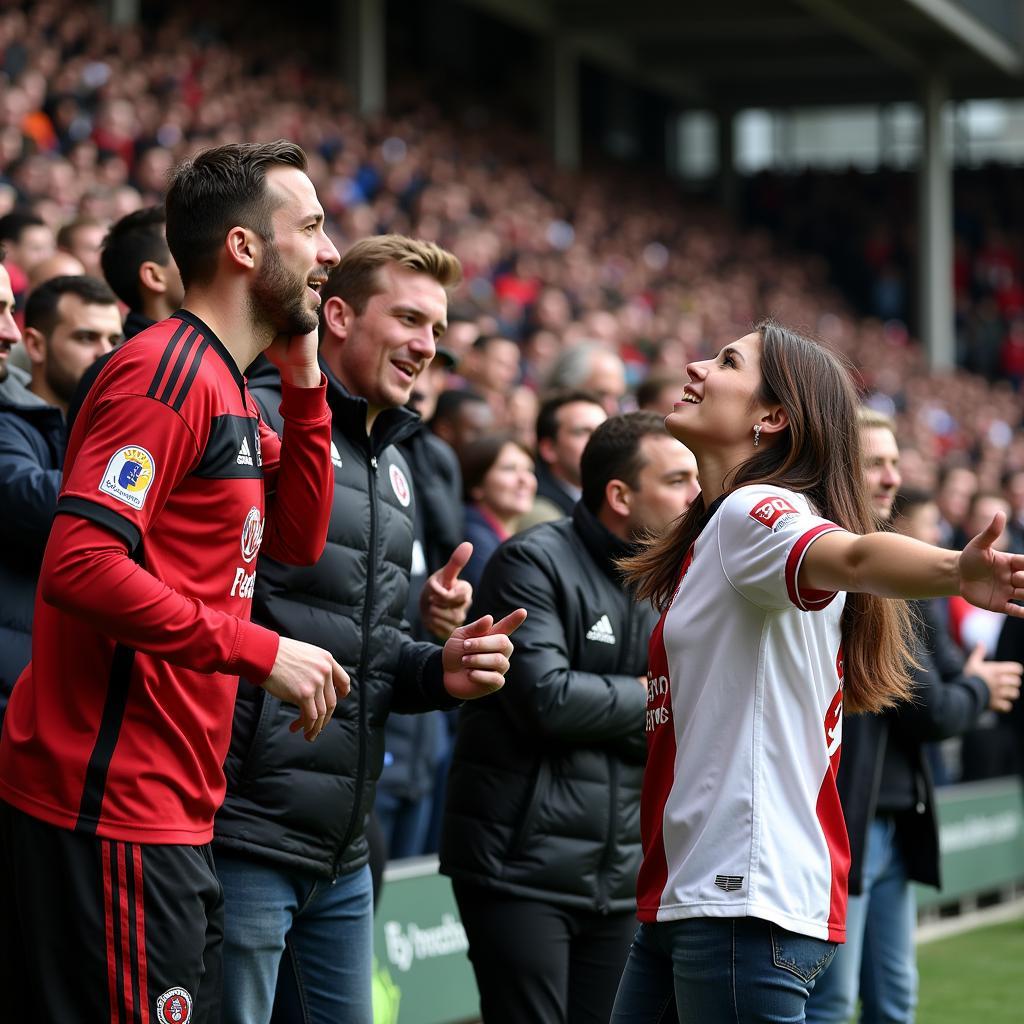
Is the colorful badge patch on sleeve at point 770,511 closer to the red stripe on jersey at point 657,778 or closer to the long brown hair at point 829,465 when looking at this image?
the long brown hair at point 829,465

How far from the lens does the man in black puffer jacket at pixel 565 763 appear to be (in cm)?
400

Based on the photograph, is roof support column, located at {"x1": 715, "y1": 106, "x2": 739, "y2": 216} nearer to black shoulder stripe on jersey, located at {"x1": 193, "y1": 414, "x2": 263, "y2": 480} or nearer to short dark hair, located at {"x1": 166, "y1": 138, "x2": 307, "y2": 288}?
short dark hair, located at {"x1": 166, "y1": 138, "x2": 307, "y2": 288}

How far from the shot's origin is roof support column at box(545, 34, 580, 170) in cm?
2519

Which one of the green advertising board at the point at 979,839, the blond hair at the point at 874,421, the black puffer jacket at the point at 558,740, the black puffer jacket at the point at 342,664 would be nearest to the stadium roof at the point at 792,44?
the green advertising board at the point at 979,839

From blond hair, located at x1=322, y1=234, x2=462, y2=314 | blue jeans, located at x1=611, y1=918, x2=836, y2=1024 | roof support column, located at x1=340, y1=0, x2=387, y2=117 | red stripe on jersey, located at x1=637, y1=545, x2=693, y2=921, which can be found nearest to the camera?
blue jeans, located at x1=611, y1=918, x2=836, y2=1024

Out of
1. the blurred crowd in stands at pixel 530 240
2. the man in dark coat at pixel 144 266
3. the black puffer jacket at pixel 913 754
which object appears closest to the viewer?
the man in dark coat at pixel 144 266

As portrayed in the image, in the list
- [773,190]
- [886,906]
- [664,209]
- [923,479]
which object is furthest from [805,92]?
[886,906]

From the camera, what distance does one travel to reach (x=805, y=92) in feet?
96.3

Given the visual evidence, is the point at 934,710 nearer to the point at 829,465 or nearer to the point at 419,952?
the point at 419,952

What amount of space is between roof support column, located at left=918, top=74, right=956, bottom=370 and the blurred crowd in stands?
1.13 feet

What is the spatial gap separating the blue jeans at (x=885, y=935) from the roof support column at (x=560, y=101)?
20.8 meters

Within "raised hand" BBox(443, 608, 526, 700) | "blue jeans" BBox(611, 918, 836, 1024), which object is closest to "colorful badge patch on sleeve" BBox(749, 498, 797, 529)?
"raised hand" BBox(443, 608, 526, 700)

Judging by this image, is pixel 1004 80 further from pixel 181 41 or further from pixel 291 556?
pixel 291 556

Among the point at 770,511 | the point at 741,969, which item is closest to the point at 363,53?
the point at 770,511
